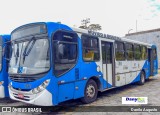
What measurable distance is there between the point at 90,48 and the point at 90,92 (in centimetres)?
174

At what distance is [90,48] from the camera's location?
7.61m

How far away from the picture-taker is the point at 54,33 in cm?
598

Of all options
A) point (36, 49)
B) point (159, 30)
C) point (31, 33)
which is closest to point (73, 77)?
point (36, 49)

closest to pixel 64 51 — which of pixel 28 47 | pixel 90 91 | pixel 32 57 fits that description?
pixel 32 57

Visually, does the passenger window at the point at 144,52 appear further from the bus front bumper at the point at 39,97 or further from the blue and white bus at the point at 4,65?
the bus front bumper at the point at 39,97

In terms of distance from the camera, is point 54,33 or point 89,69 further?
point 89,69

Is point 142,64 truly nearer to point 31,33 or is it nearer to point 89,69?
point 89,69

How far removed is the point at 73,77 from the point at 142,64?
744 cm

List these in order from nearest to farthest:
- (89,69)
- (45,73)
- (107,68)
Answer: (45,73), (89,69), (107,68)

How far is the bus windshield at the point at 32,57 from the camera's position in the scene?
227 inches

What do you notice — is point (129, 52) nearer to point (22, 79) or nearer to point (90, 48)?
point (90, 48)

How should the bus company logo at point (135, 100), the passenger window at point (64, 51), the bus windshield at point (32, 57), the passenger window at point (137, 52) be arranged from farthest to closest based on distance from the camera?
1. the passenger window at point (137, 52)
2. the bus company logo at point (135, 100)
3. the passenger window at point (64, 51)
4. the bus windshield at point (32, 57)

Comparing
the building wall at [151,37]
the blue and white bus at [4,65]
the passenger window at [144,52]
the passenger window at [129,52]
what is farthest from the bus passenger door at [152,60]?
the building wall at [151,37]

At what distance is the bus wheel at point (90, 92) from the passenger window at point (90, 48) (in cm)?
94
